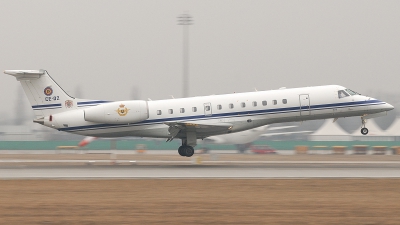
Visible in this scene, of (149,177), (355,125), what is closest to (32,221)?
(149,177)

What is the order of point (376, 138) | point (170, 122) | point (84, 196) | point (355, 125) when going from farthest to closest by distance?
point (355, 125) < point (376, 138) < point (170, 122) < point (84, 196)

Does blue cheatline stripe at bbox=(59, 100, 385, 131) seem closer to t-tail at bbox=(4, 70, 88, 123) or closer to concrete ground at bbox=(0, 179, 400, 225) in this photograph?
t-tail at bbox=(4, 70, 88, 123)

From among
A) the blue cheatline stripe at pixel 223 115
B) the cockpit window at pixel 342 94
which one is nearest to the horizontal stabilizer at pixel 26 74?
the blue cheatline stripe at pixel 223 115

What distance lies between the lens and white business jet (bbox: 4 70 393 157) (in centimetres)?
3159

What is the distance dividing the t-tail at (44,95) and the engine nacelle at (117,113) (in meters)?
1.69

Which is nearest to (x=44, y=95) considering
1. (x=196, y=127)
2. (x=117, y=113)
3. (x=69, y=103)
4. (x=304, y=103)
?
(x=69, y=103)

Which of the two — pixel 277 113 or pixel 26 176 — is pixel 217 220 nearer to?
pixel 26 176

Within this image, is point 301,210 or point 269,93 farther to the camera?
point 269,93

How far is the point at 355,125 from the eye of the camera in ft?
458

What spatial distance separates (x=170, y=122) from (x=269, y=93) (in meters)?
6.13

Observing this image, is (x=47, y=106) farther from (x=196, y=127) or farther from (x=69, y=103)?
(x=196, y=127)

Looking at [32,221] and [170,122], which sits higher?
[170,122]

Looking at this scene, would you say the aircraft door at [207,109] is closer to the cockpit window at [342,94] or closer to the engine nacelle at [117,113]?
the engine nacelle at [117,113]

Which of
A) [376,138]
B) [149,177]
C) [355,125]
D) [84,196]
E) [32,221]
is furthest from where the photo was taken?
[355,125]
